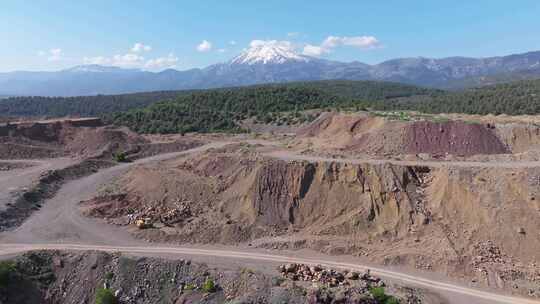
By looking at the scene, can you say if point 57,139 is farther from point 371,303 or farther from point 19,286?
point 371,303

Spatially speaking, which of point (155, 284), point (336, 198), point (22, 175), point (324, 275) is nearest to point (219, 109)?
point (22, 175)

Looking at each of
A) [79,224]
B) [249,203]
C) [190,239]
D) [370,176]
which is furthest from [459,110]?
[79,224]

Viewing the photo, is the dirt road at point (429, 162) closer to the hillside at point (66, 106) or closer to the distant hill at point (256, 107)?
the distant hill at point (256, 107)

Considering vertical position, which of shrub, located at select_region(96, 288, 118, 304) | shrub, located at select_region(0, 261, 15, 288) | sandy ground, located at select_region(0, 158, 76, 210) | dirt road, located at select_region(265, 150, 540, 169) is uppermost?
dirt road, located at select_region(265, 150, 540, 169)

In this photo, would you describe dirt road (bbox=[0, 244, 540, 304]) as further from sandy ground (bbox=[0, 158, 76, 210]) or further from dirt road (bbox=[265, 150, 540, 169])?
dirt road (bbox=[265, 150, 540, 169])

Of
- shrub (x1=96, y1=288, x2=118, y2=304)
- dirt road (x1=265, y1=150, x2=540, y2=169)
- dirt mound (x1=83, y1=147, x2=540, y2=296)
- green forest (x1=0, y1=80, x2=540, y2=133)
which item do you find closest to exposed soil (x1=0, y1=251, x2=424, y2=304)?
shrub (x1=96, y1=288, x2=118, y2=304)

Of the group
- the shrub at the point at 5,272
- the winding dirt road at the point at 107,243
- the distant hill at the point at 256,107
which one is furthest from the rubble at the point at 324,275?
the distant hill at the point at 256,107

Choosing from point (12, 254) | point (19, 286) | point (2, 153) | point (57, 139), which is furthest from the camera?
point (57, 139)

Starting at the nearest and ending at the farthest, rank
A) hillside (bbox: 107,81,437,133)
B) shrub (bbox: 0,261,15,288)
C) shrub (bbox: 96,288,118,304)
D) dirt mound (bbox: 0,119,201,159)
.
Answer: shrub (bbox: 96,288,118,304)
shrub (bbox: 0,261,15,288)
dirt mound (bbox: 0,119,201,159)
hillside (bbox: 107,81,437,133)
